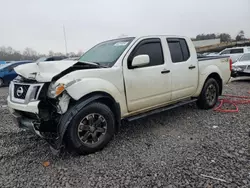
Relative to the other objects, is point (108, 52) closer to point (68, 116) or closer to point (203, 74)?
point (68, 116)

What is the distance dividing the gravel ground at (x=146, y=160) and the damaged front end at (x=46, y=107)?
41cm

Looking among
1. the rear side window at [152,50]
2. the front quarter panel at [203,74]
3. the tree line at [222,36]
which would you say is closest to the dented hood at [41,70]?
the rear side window at [152,50]

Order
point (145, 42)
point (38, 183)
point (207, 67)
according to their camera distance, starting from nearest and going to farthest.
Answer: point (38, 183) → point (145, 42) → point (207, 67)

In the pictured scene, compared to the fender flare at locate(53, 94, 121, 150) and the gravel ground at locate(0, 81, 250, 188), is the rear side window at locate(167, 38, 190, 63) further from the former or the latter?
the fender flare at locate(53, 94, 121, 150)

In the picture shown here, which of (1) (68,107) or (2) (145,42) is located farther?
(2) (145,42)

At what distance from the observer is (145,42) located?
12.2ft

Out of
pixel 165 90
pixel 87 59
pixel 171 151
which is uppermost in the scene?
pixel 87 59

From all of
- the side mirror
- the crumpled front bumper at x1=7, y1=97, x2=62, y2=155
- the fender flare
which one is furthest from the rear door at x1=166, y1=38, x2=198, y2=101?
the crumpled front bumper at x1=7, y1=97, x2=62, y2=155

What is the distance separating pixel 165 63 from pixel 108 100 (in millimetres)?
1456

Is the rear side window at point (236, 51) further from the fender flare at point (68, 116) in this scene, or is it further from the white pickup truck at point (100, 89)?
the fender flare at point (68, 116)

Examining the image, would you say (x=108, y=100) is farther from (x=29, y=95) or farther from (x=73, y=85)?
(x=29, y=95)

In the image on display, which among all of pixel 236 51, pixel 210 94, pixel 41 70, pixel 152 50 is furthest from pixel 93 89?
pixel 236 51

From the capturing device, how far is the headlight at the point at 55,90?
257cm

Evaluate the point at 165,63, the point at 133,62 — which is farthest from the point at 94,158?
the point at 165,63
